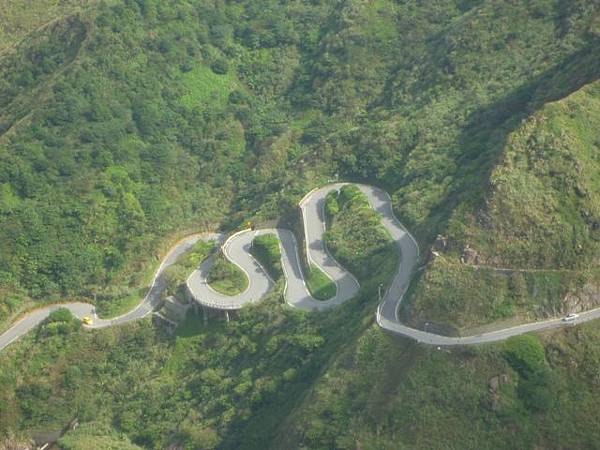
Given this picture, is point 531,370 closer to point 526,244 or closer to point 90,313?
point 526,244

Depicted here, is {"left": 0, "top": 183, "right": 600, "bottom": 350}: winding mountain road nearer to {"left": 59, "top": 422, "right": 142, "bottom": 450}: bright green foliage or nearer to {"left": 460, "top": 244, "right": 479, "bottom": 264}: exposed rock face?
{"left": 460, "top": 244, "right": 479, "bottom": 264}: exposed rock face

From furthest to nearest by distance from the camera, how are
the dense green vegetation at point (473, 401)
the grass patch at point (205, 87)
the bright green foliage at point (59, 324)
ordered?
the grass patch at point (205, 87), the bright green foliage at point (59, 324), the dense green vegetation at point (473, 401)

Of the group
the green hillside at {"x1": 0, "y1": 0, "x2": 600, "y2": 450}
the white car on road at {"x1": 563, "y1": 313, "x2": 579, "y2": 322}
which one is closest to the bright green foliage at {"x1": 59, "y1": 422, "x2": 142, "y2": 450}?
the green hillside at {"x1": 0, "y1": 0, "x2": 600, "y2": 450}

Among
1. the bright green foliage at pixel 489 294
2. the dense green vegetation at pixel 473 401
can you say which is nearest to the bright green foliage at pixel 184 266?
the dense green vegetation at pixel 473 401

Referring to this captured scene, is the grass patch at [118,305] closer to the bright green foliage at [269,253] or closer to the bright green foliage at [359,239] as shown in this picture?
the bright green foliage at [269,253]

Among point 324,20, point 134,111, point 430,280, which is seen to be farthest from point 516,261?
point 324,20
